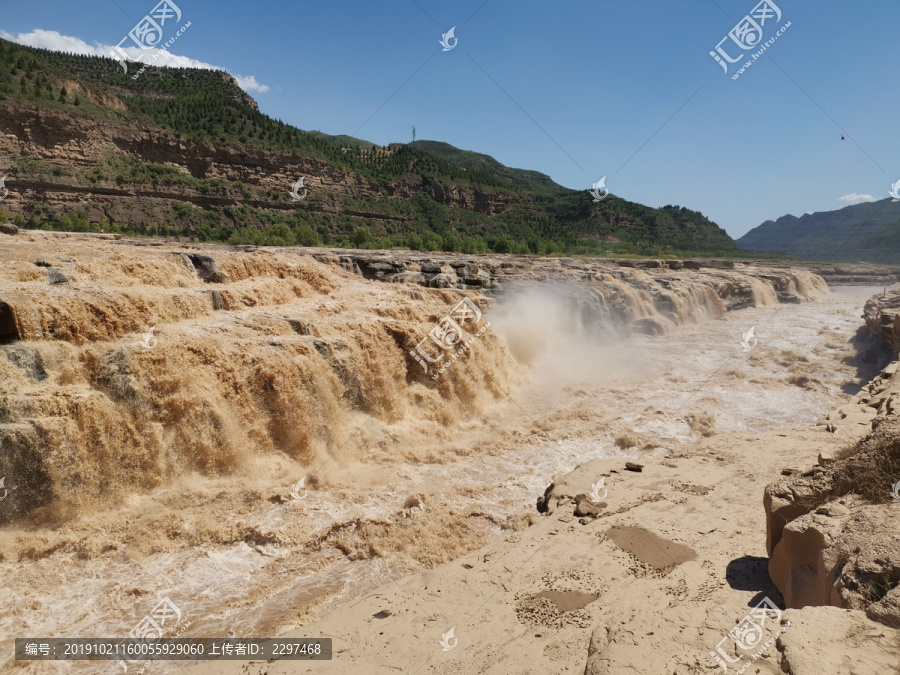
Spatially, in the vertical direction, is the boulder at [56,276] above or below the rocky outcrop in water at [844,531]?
above

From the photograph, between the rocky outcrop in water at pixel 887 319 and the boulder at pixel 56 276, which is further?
the rocky outcrop in water at pixel 887 319

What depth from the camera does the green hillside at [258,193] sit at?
1400 inches

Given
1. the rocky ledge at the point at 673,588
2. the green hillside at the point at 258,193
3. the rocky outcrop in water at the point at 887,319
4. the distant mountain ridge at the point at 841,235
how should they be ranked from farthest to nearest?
1. the distant mountain ridge at the point at 841,235
2. the green hillside at the point at 258,193
3. the rocky outcrop in water at the point at 887,319
4. the rocky ledge at the point at 673,588

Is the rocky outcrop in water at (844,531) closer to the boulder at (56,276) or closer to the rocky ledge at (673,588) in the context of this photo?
the rocky ledge at (673,588)

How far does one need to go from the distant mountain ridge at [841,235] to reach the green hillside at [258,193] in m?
17.5

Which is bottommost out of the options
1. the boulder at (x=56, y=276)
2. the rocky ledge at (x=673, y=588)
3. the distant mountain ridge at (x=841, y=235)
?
the rocky ledge at (x=673, y=588)

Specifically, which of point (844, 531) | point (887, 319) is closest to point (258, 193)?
point (887, 319)

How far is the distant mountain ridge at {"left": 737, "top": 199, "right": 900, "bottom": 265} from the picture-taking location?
2613 inches

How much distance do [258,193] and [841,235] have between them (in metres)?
102

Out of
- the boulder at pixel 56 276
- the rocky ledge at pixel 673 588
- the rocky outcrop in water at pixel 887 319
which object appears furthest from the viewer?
the rocky outcrop in water at pixel 887 319

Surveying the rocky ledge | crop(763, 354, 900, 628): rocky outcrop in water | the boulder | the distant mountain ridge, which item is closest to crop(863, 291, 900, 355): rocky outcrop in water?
the rocky ledge

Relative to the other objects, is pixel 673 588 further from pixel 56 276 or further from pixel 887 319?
pixel 887 319

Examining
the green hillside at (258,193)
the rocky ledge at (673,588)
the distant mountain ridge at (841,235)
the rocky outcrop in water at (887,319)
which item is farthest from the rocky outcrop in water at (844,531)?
the distant mountain ridge at (841,235)

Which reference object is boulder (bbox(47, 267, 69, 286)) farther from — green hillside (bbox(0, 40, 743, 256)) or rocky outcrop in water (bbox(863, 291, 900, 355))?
green hillside (bbox(0, 40, 743, 256))
